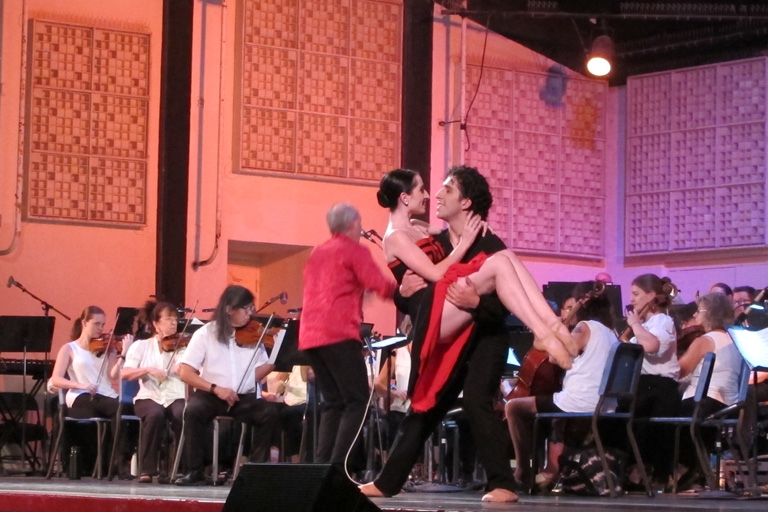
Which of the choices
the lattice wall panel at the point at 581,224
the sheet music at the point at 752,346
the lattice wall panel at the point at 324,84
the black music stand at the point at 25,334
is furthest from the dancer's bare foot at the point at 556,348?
the lattice wall panel at the point at 581,224

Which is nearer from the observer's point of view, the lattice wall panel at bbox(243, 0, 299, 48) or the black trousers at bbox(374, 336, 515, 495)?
the black trousers at bbox(374, 336, 515, 495)

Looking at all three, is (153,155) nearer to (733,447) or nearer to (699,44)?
(699,44)

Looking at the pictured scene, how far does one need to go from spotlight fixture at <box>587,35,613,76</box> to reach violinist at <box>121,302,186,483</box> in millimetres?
5389

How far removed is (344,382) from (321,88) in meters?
7.07

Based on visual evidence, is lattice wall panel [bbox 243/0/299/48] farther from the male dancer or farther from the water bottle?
the male dancer

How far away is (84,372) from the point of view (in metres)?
8.86

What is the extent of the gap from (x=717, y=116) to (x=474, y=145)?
8.07 ft

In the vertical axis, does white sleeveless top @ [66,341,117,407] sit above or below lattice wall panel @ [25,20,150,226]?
below

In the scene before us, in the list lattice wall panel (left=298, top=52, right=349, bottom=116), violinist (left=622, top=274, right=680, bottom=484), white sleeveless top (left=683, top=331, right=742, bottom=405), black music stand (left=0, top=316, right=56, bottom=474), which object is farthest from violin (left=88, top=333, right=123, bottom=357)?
white sleeveless top (left=683, top=331, right=742, bottom=405)

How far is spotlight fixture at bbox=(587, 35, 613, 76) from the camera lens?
11805 mm

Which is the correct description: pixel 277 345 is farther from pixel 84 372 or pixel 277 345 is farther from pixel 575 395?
pixel 84 372

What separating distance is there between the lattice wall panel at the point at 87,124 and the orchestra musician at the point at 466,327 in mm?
6920

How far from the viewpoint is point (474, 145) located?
1255cm

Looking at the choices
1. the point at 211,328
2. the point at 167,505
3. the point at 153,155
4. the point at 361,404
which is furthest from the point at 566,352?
the point at 153,155
